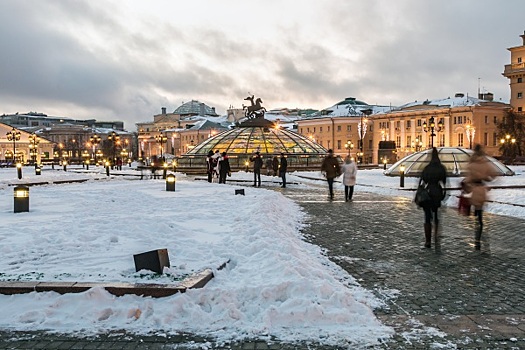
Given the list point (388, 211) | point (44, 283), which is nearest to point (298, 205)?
point (388, 211)

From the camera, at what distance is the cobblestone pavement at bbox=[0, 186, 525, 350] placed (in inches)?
195

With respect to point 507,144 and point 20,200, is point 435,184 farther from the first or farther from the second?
point 507,144

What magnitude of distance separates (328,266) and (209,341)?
3642 mm

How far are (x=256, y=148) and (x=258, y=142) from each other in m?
1.03

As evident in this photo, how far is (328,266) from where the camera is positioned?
8.23 metres

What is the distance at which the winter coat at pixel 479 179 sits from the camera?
9.90 meters

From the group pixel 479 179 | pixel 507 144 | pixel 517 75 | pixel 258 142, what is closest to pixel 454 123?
pixel 507 144

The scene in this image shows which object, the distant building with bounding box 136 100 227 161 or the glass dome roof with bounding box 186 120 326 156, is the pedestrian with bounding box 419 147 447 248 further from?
the distant building with bounding box 136 100 227 161

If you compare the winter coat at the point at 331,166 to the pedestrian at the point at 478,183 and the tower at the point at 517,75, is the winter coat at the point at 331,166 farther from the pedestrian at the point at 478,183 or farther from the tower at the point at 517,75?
the tower at the point at 517,75

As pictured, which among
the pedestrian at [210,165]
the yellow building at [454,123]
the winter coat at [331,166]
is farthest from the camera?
the yellow building at [454,123]

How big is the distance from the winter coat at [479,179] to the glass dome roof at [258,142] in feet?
131

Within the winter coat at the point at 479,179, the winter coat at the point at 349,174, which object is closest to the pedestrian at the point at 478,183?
the winter coat at the point at 479,179

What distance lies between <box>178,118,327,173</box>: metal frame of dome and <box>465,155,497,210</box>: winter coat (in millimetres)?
36192

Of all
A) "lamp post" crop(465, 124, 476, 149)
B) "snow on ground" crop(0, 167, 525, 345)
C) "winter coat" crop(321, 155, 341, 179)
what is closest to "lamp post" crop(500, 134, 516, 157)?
"lamp post" crop(465, 124, 476, 149)
